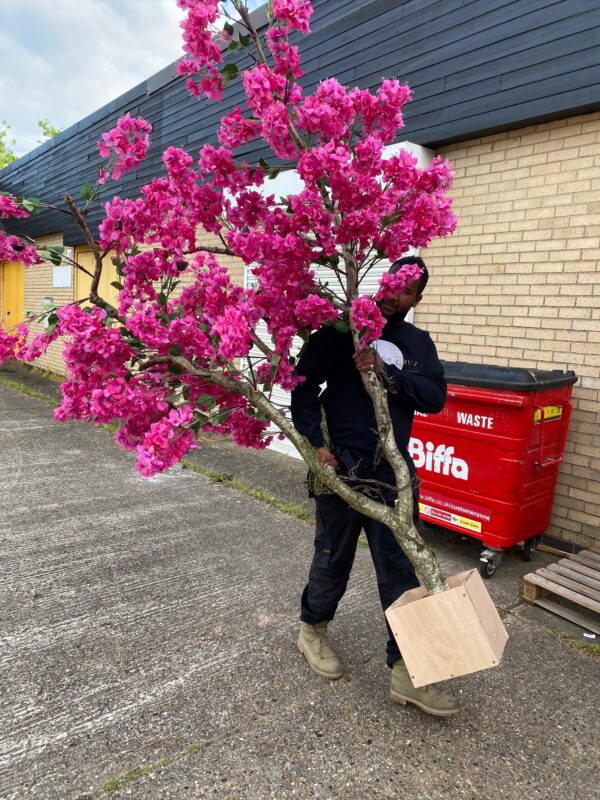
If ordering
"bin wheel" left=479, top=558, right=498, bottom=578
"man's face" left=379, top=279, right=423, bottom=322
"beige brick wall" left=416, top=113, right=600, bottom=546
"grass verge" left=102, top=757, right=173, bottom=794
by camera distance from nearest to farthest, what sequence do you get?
"grass verge" left=102, top=757, right=173, bottom=794 < "man's face" left=379, top=279, right=423, bottom=322 < "bin wheel" left=479, top=558, right=498, bottom=578 < "beige brick wall" left=416, top=113, right=600, bottom=546

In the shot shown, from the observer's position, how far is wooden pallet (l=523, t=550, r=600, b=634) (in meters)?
3.19

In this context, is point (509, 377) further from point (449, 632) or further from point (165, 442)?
point (165, 442)

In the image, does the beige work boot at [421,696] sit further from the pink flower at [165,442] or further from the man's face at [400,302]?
the man's face at [400,302]

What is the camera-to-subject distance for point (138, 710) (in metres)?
2.41

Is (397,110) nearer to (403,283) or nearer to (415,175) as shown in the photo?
(415,175)

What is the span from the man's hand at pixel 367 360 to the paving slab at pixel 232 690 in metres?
1.41

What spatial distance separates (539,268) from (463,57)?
1734mm

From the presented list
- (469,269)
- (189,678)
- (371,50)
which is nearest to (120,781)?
(189,678)

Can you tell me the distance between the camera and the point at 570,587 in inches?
130

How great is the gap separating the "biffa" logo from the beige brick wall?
2.68ft

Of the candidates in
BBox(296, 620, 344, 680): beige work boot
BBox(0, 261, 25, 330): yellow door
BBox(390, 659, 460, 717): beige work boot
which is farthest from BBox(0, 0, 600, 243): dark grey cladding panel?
BBox(0, 261, 25, 330): yellow door

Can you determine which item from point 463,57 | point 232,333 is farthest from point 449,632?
point 463,57

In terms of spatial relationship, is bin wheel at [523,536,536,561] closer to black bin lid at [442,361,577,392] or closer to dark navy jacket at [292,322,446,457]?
black bin lid at [442,361,577,392]

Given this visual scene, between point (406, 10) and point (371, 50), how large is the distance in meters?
0.42
